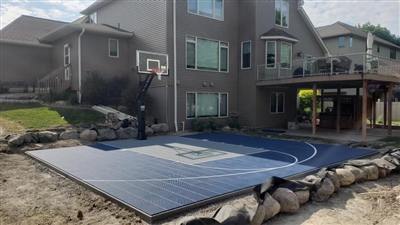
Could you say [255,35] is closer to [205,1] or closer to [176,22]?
[205,1]

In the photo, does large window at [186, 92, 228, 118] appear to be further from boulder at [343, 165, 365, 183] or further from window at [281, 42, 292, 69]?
boulder at [343, 165, 365, 183]

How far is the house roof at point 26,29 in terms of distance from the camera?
19.6 meters

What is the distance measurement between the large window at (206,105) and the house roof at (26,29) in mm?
11599

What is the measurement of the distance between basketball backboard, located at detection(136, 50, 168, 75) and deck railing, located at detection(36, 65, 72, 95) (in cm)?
605

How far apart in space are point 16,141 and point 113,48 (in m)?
8.79

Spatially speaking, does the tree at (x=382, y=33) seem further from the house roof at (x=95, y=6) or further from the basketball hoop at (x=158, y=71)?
the basketball hoop at (x=158, y=71)

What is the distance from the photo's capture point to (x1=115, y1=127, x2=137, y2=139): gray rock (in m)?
12.7

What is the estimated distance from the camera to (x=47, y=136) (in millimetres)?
11031

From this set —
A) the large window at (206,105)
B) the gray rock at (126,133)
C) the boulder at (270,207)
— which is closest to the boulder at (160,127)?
the gray rock at (126,133)

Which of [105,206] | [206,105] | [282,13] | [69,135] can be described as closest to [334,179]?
[105,206]

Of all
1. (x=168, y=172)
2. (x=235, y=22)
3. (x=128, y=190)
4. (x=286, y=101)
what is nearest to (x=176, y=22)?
(x=235, y=22)

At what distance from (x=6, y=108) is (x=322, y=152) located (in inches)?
569

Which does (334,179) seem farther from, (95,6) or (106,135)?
(95,6)

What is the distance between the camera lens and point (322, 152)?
32.6 ft
